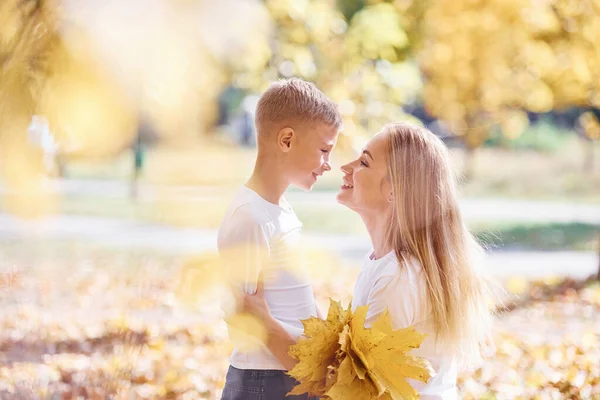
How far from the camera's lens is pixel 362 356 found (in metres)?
1.38

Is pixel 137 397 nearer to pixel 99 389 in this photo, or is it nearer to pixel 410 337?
pixel 99 389

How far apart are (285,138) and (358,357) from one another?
572 mm

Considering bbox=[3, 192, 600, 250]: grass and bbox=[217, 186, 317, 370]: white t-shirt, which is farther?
bbox=[3, 192, 600, 250]: grass

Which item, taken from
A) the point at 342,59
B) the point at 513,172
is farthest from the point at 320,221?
the point at 513,172

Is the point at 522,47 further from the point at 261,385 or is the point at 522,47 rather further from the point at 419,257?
the point at 261,385

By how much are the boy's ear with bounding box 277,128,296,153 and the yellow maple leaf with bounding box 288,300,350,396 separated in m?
0.46

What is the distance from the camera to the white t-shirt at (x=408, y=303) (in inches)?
61.6

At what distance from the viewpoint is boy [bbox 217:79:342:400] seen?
1644 mm

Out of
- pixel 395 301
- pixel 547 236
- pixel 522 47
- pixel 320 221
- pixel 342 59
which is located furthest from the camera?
pixel 320 221

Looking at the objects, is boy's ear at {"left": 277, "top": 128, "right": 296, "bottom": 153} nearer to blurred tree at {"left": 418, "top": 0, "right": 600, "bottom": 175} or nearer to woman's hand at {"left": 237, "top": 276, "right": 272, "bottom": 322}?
woman's hand at {"left": 237, "top": 276, "right": 272, "bottom": 322}

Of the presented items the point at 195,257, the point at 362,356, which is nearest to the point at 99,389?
the point at 362,356

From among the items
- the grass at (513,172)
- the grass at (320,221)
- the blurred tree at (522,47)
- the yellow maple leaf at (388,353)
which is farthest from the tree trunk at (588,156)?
the yellow maple leaf at (388,353)

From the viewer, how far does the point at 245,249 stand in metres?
1.62

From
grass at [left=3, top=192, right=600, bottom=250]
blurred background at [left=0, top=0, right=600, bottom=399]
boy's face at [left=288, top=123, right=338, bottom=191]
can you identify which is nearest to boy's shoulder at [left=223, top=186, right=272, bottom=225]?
boy's face at [left=288, top=123, right=338, bottom=191]
